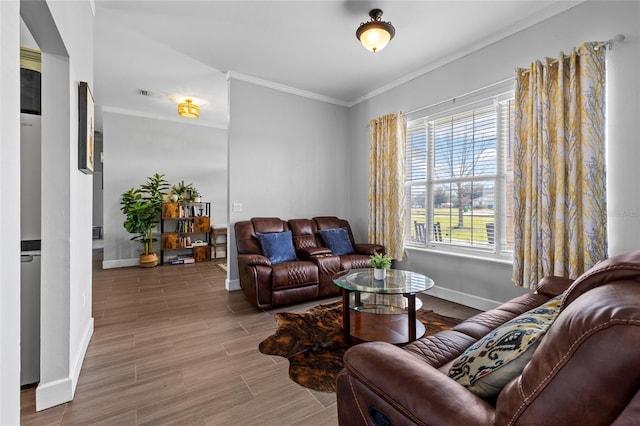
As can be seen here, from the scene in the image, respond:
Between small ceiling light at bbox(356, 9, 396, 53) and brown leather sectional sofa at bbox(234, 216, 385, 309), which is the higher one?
small ceiling light at bbox(356, 9, 396, 53)

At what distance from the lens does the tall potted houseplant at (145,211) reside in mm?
5395

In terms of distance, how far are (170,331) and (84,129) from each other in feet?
6.01

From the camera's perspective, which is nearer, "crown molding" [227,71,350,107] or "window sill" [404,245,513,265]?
"window sill" [404,245,513,265]

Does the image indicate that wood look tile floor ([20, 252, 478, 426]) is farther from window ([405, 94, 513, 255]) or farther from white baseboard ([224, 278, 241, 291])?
window ([405, 94, 513, 255])

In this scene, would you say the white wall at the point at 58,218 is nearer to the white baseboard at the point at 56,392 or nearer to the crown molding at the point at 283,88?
the white baseboard at the point at 56,392

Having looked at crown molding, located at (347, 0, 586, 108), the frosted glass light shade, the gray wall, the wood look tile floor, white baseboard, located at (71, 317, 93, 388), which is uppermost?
crown molding, located at (347, 0, 586, 108)

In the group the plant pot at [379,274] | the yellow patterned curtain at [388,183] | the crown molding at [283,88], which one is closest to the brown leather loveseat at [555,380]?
the plant pot at [379,274]

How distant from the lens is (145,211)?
551cm

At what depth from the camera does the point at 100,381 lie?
1.96 metres

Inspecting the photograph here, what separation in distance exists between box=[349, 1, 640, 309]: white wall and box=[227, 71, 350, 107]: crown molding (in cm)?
A: 66

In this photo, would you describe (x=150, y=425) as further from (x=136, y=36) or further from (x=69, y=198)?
(x=136, y=36)

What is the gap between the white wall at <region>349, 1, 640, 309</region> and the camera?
7.43ft

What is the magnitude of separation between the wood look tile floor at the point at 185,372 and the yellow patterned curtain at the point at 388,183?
103 centimetres

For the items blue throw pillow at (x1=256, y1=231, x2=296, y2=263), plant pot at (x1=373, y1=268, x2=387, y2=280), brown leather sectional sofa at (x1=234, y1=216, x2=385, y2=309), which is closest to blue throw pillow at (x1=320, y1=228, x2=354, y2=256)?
brown leather sectional sofa at (x1=234, y1=216, x2=385, y2=309)
